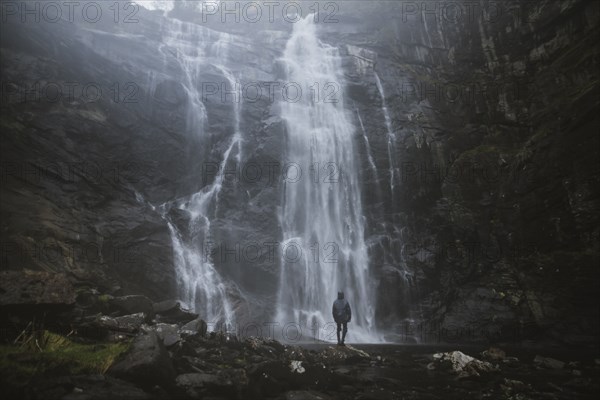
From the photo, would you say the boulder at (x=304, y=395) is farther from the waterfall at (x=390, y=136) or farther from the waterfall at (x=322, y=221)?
the waterfall at (x=390, y=136)

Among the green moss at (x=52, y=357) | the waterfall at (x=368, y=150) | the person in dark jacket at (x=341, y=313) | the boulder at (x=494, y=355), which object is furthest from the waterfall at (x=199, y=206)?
the green moss at (x=52, y=357)

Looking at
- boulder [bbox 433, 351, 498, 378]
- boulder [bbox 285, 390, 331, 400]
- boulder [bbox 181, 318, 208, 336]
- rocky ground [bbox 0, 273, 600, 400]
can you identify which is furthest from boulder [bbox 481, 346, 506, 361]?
boulder [bbox 181, 318, 208, 336]

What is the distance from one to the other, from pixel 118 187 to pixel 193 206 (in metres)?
4.09

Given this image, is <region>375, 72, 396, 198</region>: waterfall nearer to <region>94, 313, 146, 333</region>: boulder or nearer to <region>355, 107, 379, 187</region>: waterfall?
<region>355, 107, 379, 187</region>: waterfall

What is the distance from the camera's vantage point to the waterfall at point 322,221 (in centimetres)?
2178

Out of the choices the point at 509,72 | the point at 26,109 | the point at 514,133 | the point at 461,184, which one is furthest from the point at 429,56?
the point at 26,109

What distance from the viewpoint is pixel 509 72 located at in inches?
1131

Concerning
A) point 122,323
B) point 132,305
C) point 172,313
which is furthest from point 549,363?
point 132,305

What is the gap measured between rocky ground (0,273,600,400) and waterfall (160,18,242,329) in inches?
257

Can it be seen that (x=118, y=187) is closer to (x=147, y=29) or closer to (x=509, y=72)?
(x=147, y=29)

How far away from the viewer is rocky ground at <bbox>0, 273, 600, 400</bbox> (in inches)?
246

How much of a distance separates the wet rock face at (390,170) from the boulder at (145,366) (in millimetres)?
5918

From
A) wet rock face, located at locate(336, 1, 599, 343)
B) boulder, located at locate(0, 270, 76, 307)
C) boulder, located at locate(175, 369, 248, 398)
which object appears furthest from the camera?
wet rock face, located at locate(336, 1, 599, 343)

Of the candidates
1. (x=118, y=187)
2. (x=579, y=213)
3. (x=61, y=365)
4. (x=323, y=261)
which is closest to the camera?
(x=61, y=365)
